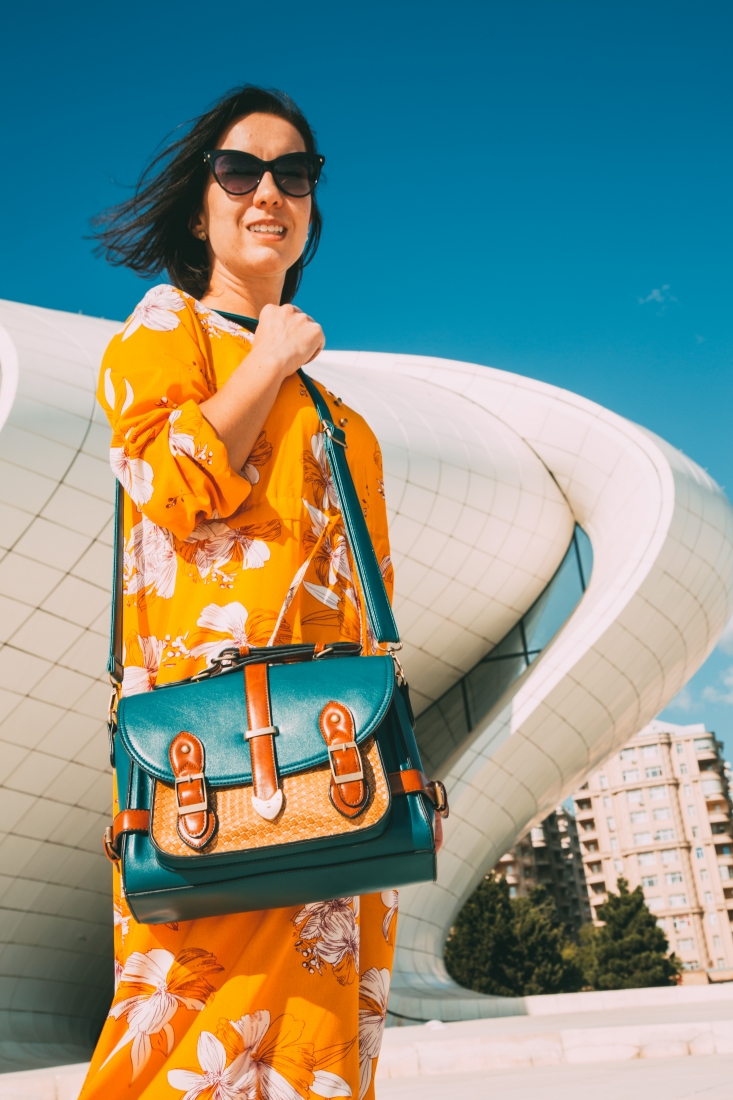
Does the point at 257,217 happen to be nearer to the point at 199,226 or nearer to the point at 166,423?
the point at 199,226

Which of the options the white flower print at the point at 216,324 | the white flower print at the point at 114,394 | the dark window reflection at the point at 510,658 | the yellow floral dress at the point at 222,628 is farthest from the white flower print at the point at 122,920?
the dark window reflection at the point at 510,658

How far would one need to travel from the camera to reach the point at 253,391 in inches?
66.6

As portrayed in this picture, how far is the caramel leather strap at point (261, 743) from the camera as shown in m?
1.34

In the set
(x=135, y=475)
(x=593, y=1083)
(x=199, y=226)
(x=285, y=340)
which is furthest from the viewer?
(x=593, y=1083)

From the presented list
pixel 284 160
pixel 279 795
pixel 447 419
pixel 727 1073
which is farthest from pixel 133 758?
pixel 447 419

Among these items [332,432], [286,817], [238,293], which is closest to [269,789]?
[286,817]

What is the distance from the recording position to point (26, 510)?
986 centimetres

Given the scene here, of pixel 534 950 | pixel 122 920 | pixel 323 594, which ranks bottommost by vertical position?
pixel 534 950

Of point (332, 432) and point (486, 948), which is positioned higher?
point (332, 432)

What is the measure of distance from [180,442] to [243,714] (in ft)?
1.66

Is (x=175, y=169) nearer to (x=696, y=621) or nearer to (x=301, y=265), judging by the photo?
Result: (x=301, y=265)

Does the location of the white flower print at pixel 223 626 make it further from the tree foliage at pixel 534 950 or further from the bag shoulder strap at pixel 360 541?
the tree foliage at pixel 534 950

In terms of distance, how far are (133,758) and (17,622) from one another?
30.8 feet

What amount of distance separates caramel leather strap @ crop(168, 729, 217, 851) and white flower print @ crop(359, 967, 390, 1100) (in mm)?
537
